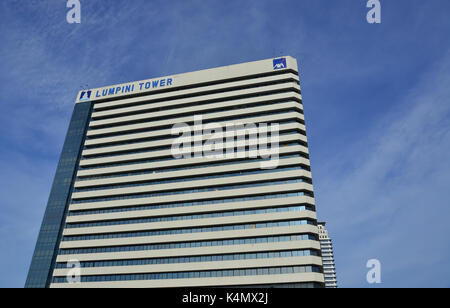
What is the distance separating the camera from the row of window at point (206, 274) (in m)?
64.4

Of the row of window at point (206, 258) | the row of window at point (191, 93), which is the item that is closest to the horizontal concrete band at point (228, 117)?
the row of window at point (191, 93)

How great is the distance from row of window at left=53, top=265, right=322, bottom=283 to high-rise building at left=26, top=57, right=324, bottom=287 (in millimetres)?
223

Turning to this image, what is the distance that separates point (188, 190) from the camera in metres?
80.9

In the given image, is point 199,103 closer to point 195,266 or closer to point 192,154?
point 192,154

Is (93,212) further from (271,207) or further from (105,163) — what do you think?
(271,207)

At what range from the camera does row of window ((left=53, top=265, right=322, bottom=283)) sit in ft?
211

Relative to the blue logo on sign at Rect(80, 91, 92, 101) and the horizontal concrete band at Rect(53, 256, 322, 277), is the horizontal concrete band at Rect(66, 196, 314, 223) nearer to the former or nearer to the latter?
the horizontal concrete band at Rect(53, 256, 322, 277)

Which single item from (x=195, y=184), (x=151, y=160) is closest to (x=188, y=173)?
(x=195, y=184)

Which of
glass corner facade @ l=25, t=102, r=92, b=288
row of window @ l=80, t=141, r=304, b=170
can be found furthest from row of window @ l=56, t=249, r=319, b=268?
row of window @ l=80, t=141, r=304, b=170

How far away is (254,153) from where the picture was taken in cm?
8081

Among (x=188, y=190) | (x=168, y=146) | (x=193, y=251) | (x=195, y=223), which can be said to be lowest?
(x=193, y=251)

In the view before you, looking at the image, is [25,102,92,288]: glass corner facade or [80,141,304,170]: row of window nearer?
[25,102,92,288]: glass corner facade

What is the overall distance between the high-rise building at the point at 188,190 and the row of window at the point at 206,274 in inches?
8.8

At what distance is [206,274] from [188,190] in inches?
857
